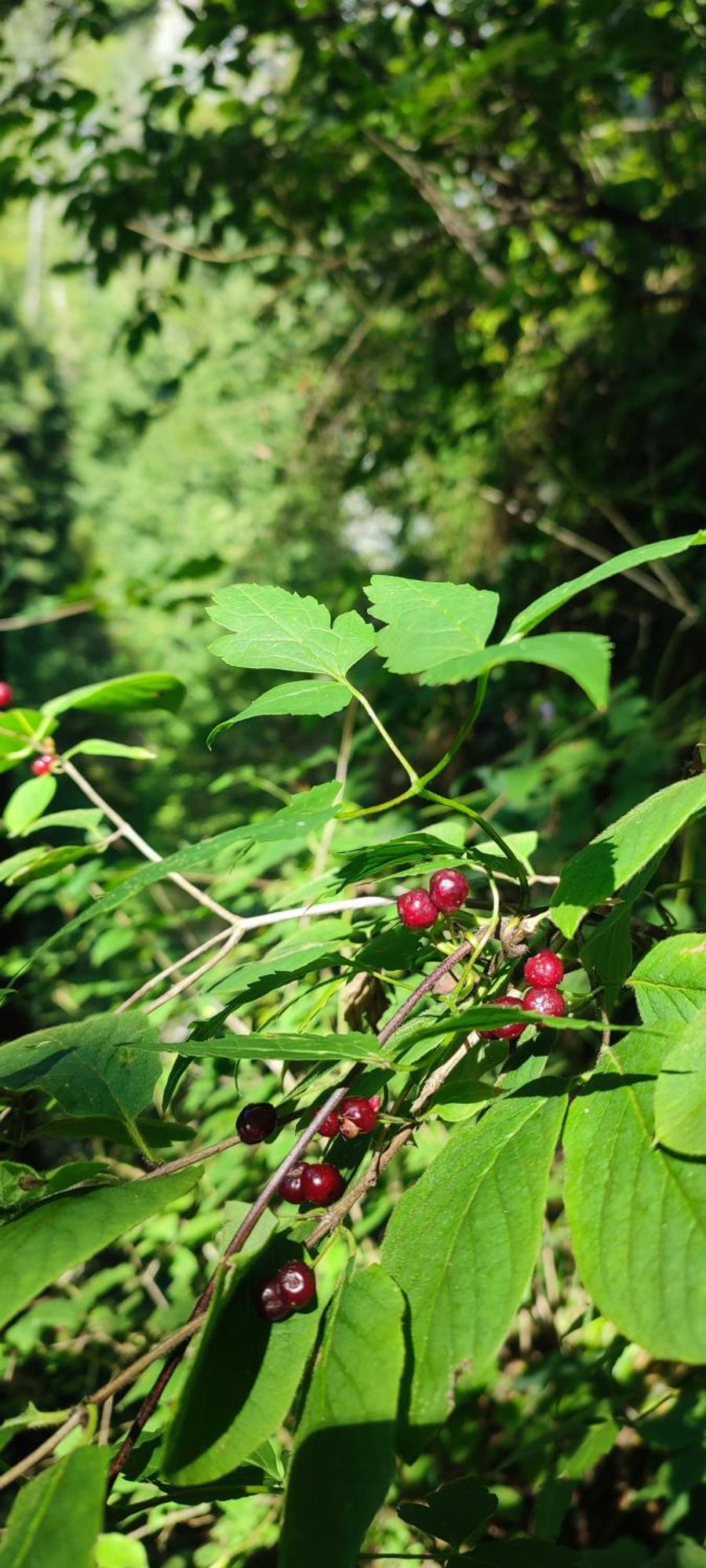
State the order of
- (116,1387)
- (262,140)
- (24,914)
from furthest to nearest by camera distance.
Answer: (24,914) < (262,140) < (116,1387)

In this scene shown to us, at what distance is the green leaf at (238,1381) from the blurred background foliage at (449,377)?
46 cm

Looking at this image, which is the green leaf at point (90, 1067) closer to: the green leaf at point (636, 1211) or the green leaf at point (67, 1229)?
the green leaf at point (67, 1229)

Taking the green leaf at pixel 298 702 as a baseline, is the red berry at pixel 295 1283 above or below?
below

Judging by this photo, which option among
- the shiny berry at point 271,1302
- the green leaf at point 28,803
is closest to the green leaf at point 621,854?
the shiny berry at point 271,1302

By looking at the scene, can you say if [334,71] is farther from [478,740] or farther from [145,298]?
[478,740]

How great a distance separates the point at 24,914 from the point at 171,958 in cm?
195

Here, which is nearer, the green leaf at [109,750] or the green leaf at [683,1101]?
the green leaf at [683,1101]

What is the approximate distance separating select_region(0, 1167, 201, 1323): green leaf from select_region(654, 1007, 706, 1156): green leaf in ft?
0.86

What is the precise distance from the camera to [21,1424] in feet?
1.47

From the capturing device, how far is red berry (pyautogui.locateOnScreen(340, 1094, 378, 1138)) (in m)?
0.57

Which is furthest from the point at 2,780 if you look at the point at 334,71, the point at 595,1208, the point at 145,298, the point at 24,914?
the point at 595,1208

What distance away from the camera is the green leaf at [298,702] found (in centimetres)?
54

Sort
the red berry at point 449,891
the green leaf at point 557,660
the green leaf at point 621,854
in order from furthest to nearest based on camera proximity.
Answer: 1. the red berry at point 449,891
2. the green leaf at point 621,854
3. the green leaf at point 557,660

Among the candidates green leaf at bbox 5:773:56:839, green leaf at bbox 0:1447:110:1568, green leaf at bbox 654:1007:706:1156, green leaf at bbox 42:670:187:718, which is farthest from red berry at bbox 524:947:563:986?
green leaf at bbox 5:773:56:839
